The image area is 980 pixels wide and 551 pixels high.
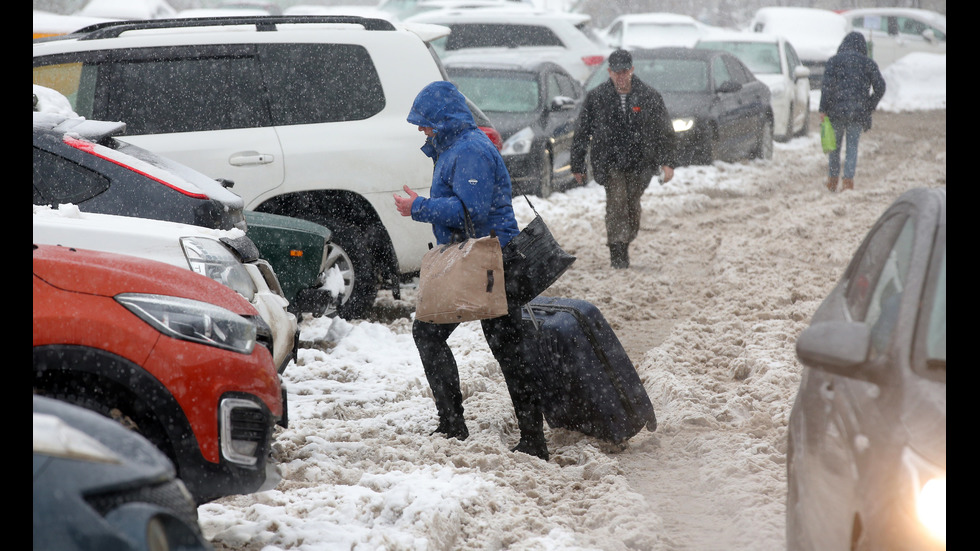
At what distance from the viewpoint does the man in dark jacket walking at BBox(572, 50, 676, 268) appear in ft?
28.9

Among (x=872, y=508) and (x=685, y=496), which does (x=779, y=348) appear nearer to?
(x=685, y=496)

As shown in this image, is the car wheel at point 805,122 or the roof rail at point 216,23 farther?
the car wheel at point 805,122

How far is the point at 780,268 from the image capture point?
907 cm

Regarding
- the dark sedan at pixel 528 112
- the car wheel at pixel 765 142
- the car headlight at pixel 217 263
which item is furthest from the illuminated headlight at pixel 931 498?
the car wheel at pixel 765 142

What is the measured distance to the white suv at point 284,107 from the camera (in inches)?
278

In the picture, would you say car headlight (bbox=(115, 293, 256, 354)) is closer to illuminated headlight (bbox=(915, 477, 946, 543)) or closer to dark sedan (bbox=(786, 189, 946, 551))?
dark sedan (bbox=(786, 189, 946, 551))

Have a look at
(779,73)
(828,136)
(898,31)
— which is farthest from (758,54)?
(898,31)

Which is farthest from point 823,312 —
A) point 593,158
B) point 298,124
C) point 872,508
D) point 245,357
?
point 593,158

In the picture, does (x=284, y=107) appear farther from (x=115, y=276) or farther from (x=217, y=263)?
(x=115, y=276)

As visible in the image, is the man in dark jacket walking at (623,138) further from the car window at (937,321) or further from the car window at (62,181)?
the car window at (937,321)

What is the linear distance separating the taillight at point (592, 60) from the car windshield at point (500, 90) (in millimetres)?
5939

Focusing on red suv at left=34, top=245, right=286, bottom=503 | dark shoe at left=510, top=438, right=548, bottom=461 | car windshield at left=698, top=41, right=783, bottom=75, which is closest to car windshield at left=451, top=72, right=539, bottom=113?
car windshield at left=698, top=41, right=783, bottom=75

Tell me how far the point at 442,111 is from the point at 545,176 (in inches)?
312

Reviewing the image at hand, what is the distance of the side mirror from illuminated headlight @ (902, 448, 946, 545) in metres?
0.35
